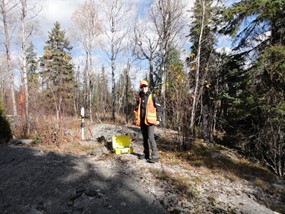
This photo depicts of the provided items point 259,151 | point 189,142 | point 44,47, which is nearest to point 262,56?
point 259,151

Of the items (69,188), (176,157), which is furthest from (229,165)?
(69,188)

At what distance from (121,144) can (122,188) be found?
2.53 meters

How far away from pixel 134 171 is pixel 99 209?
5.44 feet

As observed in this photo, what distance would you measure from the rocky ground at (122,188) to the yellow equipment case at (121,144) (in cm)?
41

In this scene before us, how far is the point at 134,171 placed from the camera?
189 inches

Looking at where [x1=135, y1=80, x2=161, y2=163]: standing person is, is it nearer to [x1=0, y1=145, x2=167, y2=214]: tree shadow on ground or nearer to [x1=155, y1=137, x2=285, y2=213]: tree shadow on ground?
[x1=0, y1=145, x2=167, y2=214]: tree shadow on ground

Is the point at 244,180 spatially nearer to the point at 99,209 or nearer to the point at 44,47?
the point at 99,209

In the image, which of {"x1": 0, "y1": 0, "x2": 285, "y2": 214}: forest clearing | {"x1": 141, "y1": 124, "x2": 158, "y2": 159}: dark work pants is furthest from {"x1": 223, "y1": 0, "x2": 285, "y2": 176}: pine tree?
{"x1": 141, "y1": 124, "x2": 158, "y2": 159}: dark work pants

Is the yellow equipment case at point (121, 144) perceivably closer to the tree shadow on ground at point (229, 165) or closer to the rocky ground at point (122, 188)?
the rocky ground at point (122, 188)

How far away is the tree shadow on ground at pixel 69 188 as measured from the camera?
3314 millimetres

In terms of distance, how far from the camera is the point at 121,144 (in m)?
6.36

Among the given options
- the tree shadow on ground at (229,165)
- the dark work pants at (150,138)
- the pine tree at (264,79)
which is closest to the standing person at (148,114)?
the dark work pants at (150,138)

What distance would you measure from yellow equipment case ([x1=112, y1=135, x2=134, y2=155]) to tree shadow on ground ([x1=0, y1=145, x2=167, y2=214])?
2.83 ft

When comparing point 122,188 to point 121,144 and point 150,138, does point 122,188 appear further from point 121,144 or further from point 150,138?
point 121,144
